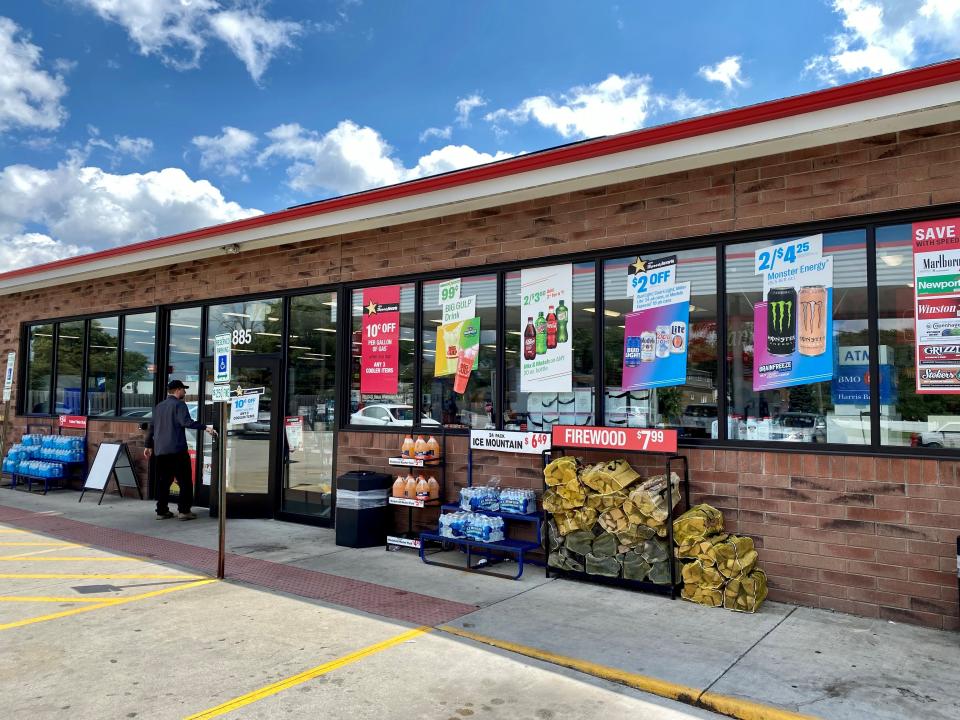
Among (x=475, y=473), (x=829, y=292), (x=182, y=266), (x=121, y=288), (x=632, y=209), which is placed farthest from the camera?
(x=121, y=288)

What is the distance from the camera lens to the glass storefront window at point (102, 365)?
42.0 feet

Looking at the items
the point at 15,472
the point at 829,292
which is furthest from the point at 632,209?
the point at 15,472

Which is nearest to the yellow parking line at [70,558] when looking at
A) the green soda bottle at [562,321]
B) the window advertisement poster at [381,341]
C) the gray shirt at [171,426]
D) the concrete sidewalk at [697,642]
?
the concrete sidewalk at [697,642]

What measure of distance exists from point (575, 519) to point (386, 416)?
3.24 meters

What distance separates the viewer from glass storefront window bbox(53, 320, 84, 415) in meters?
13.6

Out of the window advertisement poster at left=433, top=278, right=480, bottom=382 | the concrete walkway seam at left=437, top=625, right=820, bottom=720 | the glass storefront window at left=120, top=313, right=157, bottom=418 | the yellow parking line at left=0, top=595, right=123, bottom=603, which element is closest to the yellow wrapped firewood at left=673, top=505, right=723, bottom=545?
the concrete walkway seam at left=437, top=625, right=820, bottom=720

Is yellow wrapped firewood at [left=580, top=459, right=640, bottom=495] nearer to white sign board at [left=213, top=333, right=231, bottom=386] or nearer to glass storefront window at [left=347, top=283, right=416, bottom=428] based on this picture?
glass storefront window at [left=347, top=283, right=416, bottom=428]

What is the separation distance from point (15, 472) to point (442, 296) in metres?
9.70

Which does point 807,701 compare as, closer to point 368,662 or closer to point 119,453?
point 368,662

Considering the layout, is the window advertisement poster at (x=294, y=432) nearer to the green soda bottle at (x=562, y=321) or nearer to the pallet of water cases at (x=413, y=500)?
the pallet of water cases at (x=413, y=500)

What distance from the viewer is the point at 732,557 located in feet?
18.9

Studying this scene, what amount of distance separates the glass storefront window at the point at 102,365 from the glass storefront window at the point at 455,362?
22.9ft

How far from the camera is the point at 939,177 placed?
555cm

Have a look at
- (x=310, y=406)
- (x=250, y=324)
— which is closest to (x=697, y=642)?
(x=310, y=406)
